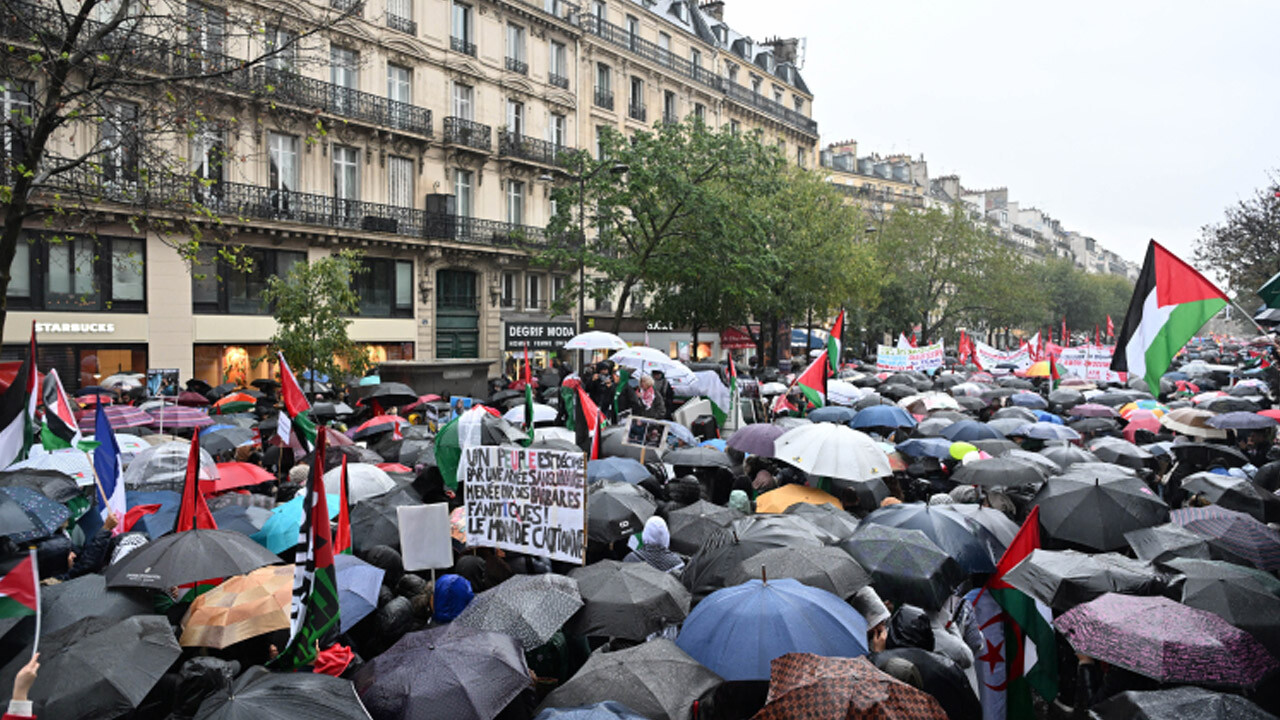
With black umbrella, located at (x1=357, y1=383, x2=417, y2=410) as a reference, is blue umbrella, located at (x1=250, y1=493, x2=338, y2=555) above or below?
below

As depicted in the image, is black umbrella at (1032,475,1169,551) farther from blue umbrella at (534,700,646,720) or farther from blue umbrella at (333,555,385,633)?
blue umbrella at (333,555,385,633)

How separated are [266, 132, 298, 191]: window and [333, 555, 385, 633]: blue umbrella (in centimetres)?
2490

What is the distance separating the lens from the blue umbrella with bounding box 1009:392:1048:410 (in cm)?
1891

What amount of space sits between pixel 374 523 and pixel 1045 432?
393 inches

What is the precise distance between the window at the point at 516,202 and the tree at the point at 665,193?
337 inches

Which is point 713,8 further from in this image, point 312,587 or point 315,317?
point 312,587

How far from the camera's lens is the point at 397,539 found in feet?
27.2

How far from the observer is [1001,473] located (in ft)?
34.1

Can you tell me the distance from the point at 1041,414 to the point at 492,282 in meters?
23.6

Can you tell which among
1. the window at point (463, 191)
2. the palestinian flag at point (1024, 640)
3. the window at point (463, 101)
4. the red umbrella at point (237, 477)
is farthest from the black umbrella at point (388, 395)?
the window at point (463, 101)

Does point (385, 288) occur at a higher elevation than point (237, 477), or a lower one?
higher

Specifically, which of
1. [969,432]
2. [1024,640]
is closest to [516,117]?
[969,432]

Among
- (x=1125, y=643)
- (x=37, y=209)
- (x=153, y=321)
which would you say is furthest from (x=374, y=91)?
(x=1125, y=643)

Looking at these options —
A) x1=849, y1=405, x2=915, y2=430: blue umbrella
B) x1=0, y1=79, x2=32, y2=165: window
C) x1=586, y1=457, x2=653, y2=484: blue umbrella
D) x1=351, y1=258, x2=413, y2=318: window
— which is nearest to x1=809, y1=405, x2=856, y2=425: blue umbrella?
x1=849, y1=405, x2=915, y2=430: blue umbrella
